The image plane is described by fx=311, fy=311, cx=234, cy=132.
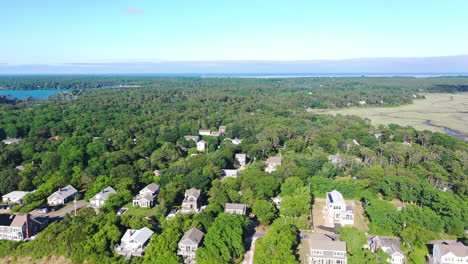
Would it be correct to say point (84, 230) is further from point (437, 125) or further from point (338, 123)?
point (437, 125)

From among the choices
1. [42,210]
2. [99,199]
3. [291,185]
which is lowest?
[42,210]

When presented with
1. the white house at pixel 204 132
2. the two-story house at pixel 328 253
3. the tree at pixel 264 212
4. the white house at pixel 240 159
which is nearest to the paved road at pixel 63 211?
the tree at pixel 264 212

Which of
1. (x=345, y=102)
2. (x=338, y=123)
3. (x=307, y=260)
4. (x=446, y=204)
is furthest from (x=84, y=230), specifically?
(x=345, y=102)

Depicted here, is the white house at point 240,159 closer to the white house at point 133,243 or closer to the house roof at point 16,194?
the white house at point 133,243

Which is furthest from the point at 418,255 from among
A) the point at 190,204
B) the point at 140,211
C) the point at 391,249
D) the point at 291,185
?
the point at 140,211

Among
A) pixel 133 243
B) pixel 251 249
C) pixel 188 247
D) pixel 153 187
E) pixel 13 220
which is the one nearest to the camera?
pixel 188 247

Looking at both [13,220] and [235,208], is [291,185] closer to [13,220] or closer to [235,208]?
[235,208]
